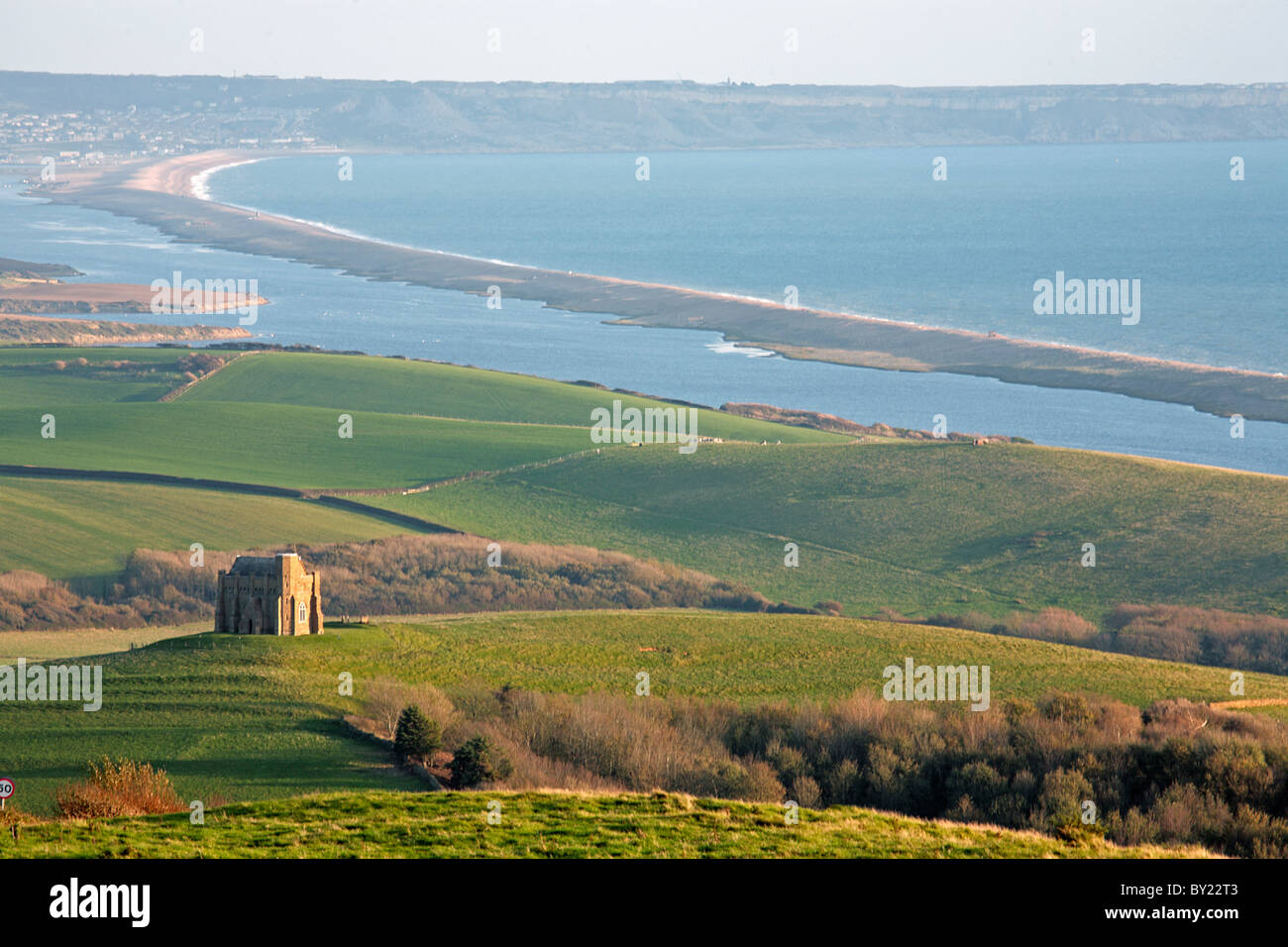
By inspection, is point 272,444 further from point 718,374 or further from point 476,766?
point 476,766

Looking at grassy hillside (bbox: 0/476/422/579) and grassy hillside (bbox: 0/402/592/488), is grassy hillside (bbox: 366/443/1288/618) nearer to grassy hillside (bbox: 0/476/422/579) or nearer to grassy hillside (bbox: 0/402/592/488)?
grassy hillside (bbox: 0/402/592/488)

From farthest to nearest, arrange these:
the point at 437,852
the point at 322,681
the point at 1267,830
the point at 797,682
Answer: the point at 797,682
the point at 322,681
the point at 1267,830
the point at 437,852

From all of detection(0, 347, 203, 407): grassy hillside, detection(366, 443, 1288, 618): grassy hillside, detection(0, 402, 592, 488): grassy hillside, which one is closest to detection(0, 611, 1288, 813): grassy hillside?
detection(366, 443, 1288, 618): grassy hillside

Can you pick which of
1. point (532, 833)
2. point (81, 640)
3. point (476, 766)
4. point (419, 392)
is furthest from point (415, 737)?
point (419, 392)
